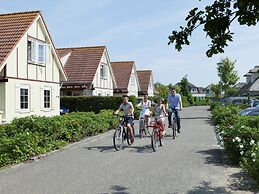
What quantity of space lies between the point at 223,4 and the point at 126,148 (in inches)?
285

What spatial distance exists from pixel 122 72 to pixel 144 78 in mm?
11327

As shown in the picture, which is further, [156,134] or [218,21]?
[156,134]

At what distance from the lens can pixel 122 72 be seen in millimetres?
46094

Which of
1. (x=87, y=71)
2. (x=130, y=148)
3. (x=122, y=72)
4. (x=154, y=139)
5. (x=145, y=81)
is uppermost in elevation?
(x=122, y=72)

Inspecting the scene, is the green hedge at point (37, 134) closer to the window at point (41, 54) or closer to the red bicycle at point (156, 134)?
the red bicycle at point (156, 134)

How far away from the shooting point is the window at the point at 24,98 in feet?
67.1

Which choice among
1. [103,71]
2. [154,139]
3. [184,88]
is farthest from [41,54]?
[184,88]

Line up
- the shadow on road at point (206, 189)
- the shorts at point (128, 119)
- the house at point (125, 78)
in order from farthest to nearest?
the house at point (125, 78)
the shorts at point (128, 119)
the shadow on road at point (206, 189)

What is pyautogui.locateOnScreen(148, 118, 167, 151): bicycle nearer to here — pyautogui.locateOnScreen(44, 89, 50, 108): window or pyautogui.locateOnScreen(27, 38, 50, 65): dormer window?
pyautogui.locateOnScreen(27, 38, 50, 65): dormer window

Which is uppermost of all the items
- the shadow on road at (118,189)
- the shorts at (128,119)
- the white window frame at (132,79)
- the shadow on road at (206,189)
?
the white window frame at (132,79)

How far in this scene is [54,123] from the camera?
442 inches

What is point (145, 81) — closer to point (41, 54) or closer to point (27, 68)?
point (41, 54)

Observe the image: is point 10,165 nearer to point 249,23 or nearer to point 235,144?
point 235,144

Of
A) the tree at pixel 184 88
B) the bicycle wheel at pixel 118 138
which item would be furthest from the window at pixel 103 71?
the tree at pixel 184 88
